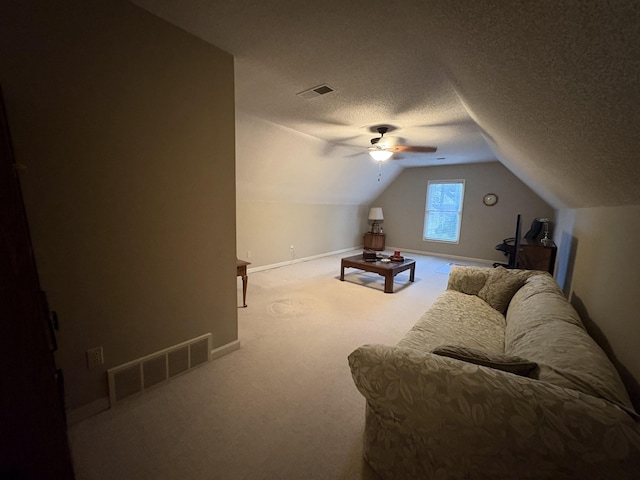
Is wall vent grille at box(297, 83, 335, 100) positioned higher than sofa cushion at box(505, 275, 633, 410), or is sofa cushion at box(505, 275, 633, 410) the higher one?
wall vent grille at box(297, 83, 335, 100)

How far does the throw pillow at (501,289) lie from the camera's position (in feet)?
7.77

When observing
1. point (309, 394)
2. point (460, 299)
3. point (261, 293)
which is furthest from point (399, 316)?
point (261, 293)

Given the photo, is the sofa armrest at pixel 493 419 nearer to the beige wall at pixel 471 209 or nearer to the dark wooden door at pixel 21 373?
the dark wooden door at pixel 21 373

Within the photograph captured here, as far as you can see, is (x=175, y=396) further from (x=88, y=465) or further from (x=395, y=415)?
(x=395, y=415)

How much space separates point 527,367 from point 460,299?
4.96 ft

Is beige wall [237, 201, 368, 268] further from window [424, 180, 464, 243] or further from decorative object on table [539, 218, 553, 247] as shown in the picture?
decorative object on table [539, 218, 553, 247]

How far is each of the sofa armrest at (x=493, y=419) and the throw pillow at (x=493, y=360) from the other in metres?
0.14

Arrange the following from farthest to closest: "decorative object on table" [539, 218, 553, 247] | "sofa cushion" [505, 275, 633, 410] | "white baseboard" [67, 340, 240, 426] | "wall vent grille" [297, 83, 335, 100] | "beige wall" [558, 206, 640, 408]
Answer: "decorative object on table" [539, 218, 553, 247] → "wall vent grille" [297, 83, 335, 100] → "white baseboard" [67, 340, 240, 426] → "beige wall" [558, 206, 640, 408] → "sofa cushion" [505, 275, 633, 410]

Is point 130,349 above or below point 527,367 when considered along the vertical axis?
below

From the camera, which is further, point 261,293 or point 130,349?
point 261,293

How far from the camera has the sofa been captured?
0.75 metres

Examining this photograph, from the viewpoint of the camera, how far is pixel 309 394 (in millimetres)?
1852

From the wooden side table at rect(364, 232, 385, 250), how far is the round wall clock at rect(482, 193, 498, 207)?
8.38ft

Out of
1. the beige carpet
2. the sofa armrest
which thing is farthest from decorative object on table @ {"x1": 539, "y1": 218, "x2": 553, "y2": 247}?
the sofa armrest
